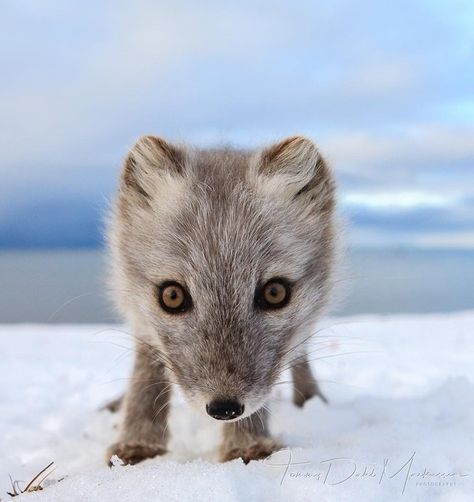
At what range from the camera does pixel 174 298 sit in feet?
9.68

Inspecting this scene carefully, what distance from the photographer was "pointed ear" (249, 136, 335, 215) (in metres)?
3.23

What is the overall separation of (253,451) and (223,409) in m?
0.82

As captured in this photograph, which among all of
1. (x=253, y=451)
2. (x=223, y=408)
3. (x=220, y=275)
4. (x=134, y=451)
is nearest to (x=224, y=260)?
(x=220, y=275)

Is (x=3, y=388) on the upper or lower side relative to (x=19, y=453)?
lower

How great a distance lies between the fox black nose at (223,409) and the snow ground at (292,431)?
0.62 feet

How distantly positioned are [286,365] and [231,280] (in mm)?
623

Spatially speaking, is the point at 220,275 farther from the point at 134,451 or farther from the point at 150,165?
the point at 134,451

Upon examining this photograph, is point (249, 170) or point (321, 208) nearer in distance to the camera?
point (249, 170)

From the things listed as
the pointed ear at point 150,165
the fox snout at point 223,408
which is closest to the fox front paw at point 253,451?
the fox snout at point 223,408

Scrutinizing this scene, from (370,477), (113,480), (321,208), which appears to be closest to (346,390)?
(321,208)

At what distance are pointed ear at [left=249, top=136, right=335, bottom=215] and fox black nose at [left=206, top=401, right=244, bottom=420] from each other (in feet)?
3.71

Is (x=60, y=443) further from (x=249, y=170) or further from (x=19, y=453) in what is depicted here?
(x=249, y=170)

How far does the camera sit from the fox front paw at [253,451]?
3.30 m

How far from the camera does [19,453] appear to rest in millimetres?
3758
